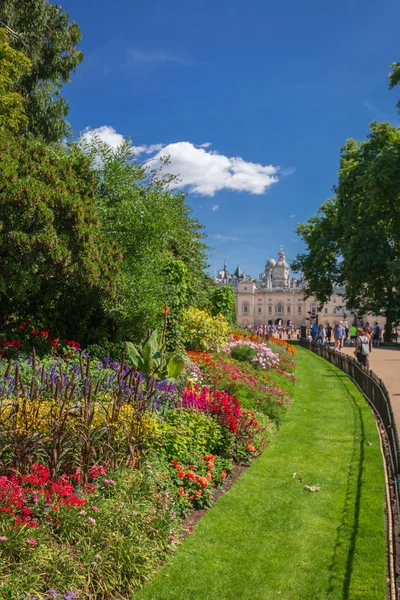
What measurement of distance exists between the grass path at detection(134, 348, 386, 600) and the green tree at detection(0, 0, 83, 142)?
1546 cm

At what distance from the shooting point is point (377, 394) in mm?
10141

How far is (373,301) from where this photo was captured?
109 feet

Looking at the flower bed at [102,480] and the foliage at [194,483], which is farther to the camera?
the foliage at [194,483]

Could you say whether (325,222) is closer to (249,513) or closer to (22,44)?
(22,44)

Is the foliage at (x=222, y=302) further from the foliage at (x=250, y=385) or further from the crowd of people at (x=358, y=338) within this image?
the foliage at (x=250, y=385)

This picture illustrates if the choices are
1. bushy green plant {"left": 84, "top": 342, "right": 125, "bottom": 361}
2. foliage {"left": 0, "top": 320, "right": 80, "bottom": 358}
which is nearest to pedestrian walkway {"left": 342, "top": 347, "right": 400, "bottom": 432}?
bushy green plant {"left": 84, "top": 342, "right": 125, "bottom": 361}

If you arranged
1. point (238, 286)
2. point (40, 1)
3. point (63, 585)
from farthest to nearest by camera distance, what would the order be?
point (238, 286)
point (40, 1)
point (63, 585)

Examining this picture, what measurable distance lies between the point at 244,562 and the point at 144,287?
8.10 metres

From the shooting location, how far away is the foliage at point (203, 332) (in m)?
14.8

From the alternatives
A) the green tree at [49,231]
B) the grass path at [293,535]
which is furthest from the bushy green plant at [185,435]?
the green tree at [49,231]

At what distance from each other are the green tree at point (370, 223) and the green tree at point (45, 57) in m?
14.2

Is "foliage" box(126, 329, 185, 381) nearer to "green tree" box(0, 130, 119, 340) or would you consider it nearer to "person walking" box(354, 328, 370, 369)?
"green tree" box(0, 130, 119, 340)

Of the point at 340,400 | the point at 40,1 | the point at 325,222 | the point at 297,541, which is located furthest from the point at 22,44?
the point at 325,222

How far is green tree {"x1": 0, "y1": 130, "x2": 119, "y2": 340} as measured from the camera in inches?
372
